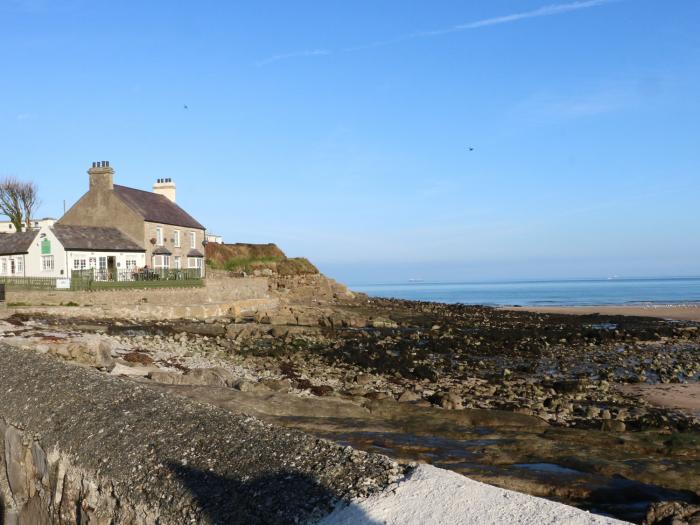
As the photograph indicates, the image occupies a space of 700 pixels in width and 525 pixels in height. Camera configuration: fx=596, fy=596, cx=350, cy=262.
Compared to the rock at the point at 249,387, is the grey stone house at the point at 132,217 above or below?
above

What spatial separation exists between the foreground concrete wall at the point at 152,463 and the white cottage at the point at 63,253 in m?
32.1

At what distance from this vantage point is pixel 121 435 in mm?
5992

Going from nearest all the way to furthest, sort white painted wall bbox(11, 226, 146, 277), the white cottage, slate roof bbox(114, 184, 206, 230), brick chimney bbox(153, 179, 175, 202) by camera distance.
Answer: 1. white painted wall bbox(11, 226, 146, 277)
2. the white cottage
3. slate roof bbox(114, 184, 206, 230)
4. brick chimney bbox(153, 179, 175, 202)

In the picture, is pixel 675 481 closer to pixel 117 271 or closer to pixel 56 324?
pixel 56 324

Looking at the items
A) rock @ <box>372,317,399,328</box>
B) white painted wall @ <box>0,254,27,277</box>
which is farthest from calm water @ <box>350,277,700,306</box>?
white painted wall @ <box>0,254,27,277</box>

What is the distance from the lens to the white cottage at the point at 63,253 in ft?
127

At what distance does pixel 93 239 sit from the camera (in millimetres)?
41500

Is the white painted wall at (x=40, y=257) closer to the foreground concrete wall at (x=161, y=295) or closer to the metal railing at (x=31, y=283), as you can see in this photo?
the metal railing at (x=31, y=283)

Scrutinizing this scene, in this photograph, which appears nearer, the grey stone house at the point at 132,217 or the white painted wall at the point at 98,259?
the white painted wall at the point at 98,259

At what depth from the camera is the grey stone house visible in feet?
149

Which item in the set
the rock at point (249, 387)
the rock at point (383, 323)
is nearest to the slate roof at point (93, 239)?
the rock at point (383, 323)

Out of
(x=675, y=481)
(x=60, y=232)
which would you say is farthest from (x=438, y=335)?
(x=675, y=481)

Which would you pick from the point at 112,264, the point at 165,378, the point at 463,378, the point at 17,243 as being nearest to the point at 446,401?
the point at 165,378

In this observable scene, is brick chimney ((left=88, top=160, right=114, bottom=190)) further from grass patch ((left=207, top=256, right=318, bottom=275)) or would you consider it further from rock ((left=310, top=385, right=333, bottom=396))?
rock ((left=310, top=385, right=333, bottom=396))
